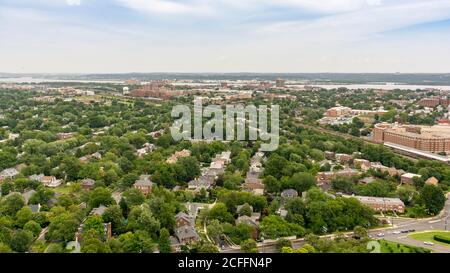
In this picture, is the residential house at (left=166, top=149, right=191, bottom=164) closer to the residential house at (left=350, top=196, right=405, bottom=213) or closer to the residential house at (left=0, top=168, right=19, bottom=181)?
the residential house at (left=0, top=168, right=19, bottom=181)

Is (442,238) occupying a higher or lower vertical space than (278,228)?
lower

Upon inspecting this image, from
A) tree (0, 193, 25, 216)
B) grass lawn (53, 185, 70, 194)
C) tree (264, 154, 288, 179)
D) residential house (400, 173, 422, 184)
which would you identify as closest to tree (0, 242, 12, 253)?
tree (0, 193, 25, 216)

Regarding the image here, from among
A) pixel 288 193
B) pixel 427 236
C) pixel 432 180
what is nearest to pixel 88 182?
pixel 288 193

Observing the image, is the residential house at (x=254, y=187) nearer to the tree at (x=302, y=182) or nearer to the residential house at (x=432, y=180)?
the tree at (x=302, y=182)

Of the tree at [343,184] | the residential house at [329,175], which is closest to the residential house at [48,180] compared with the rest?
the residential house at [329,175]

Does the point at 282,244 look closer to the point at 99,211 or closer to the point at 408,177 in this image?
the point at 99,211
